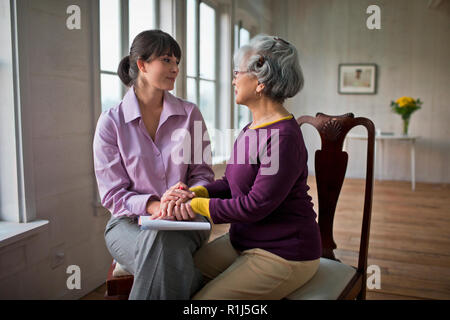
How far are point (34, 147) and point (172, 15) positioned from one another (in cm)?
168

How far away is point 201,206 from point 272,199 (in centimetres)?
22

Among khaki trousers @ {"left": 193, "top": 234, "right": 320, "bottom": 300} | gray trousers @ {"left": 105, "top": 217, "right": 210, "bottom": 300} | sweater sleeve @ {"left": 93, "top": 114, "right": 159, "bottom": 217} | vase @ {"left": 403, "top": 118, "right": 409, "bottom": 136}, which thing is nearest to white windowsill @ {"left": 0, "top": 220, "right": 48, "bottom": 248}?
sweater sleeve @ {"left": 93, "top": 114, "right": 159, "bottom": 217}

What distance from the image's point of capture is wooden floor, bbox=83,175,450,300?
2.49 metres

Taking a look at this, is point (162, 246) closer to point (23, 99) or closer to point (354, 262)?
point (23, 99)

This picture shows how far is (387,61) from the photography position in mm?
5996

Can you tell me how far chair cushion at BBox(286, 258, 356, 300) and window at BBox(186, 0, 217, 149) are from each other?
2455mm

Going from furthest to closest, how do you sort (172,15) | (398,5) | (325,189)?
(398,5) → (172,15) → (325,189)

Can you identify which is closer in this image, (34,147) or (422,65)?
(34,147)

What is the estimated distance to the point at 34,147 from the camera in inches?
73.8

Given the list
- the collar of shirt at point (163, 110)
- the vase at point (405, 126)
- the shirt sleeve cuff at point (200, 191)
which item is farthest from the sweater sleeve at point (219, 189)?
the vase at point (405, 126)

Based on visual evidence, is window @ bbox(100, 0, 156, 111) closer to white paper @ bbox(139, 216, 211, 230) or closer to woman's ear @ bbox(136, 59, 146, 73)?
woman's ear @ bbox(136, 59, 146, 73)

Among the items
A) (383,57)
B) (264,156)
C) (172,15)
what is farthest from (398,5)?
(264,156)

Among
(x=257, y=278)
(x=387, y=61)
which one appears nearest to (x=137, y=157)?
(x=257, y=278)

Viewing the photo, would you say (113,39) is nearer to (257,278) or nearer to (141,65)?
(141,65)
